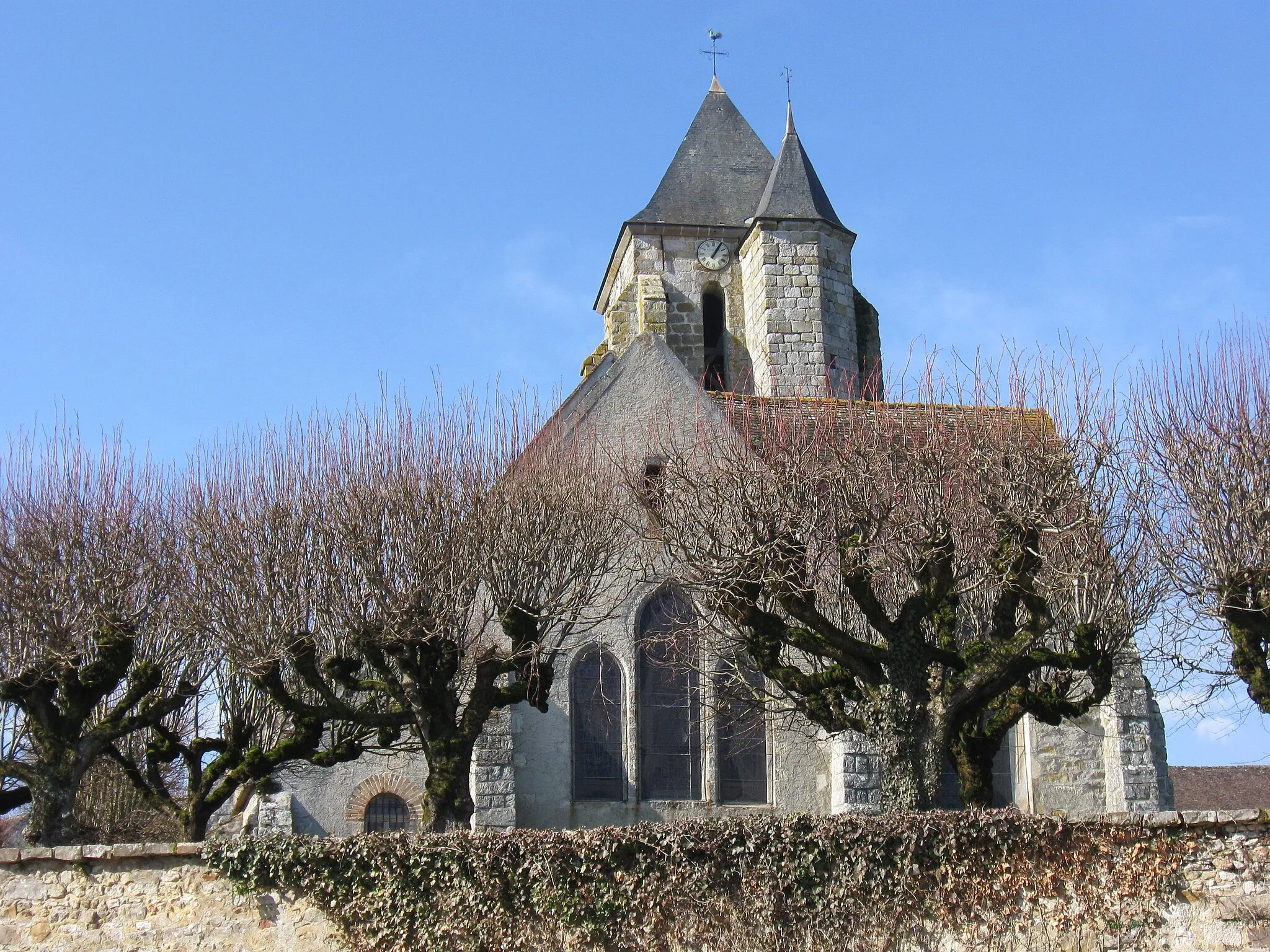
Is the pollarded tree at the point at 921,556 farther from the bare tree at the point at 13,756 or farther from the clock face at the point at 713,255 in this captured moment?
the clock face at the point at 713,255

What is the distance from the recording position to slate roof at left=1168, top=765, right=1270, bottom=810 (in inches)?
1260

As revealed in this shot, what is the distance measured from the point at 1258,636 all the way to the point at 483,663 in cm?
697

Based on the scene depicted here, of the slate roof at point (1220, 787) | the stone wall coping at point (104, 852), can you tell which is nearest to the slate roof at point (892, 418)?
the stone wall coping at point (104, 852)

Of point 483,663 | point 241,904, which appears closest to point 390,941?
point 241,904

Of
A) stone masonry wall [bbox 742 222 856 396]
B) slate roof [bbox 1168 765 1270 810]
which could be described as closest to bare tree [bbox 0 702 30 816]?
stone masonry wall [bbox 742 222 856 396]

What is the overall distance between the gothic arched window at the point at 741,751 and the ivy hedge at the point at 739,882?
507 centimetres

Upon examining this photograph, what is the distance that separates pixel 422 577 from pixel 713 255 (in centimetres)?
1494

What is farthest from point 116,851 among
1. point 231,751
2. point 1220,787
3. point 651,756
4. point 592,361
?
point 1220,787

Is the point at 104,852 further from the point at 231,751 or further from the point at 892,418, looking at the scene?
the point at 892,418

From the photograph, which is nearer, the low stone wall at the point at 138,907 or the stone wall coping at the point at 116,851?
the stone wall coping at the point at 116,851

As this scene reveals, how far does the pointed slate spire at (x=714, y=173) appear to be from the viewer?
2809 cm

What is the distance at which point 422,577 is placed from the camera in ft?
45.0

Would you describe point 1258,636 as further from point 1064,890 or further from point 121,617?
point 121,617

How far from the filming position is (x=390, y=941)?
11273 mm
